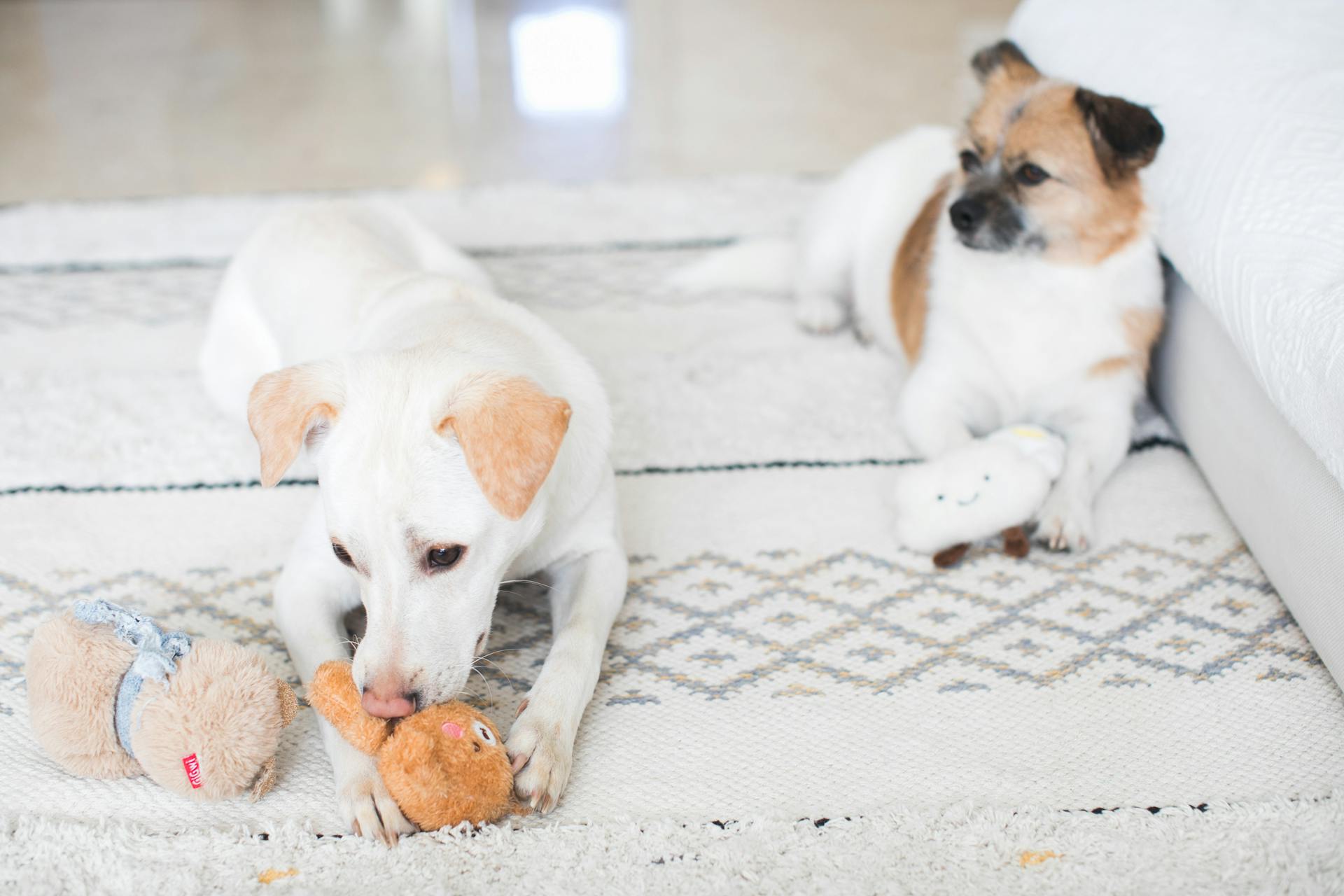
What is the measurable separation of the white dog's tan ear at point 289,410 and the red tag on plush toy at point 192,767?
33cm

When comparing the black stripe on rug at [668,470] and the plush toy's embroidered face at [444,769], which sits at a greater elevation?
the plush toy's embroidered face at [444,769]

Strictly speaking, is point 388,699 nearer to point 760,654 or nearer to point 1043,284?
point 760,654

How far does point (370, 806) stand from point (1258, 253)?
1.55 meters

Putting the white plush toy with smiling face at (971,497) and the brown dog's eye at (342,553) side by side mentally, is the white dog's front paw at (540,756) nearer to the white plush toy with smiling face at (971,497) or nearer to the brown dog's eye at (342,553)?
the brown dog's eye at (342,553)

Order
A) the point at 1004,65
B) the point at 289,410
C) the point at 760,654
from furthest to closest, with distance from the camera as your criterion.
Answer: the point at 1004,65 → the point at 760,654 → the point at 289,410

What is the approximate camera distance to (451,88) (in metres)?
4.78

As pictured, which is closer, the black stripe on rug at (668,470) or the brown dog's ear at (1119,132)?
the brown dog's ear at (1119,132)

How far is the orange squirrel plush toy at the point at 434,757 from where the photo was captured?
127 centimetres

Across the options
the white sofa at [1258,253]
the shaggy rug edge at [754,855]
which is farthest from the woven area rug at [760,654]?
the white sofa at [1258,253]

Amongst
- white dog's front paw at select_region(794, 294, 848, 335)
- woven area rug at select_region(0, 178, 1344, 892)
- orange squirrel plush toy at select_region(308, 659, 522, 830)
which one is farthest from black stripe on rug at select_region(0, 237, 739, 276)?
orange squirrel plush toy at select_region(308, 659, 522, 830)

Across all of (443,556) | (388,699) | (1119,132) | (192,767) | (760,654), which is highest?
(1119,132)

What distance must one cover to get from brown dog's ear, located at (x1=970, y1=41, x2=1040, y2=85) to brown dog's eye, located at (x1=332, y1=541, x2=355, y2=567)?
161 cm

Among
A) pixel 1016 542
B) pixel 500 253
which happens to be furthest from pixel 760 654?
pixel 500 253

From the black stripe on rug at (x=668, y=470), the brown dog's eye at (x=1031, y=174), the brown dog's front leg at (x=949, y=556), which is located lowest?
the black stripe on rug at (x=668, y=470)
